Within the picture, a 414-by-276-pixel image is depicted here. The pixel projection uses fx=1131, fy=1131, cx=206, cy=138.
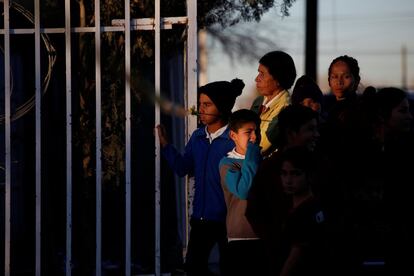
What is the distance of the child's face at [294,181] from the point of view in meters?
5.71

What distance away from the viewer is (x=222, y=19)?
8.40 meters

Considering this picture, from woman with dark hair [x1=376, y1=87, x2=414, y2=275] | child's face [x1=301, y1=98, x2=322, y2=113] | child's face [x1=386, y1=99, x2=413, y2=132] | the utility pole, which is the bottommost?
woman with dark hair [x1=376, y1=87, x2=414, y2=275]

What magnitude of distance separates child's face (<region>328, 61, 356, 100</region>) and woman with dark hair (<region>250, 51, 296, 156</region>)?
1.29ft

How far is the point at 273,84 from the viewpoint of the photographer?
6.88 m

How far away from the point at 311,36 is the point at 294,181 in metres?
9.85

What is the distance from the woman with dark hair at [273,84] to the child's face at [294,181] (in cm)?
108

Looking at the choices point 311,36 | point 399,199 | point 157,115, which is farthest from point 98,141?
point 311,36

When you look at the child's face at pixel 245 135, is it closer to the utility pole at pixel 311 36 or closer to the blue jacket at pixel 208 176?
the blue jacket at pixel 208 176

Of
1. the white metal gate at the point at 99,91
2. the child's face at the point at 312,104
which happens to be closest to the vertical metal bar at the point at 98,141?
the white metal gate at the point at 99,91

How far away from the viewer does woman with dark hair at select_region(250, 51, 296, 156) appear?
684 centimetres

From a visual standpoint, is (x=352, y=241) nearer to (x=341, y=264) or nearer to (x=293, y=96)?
(x=341, y=264)

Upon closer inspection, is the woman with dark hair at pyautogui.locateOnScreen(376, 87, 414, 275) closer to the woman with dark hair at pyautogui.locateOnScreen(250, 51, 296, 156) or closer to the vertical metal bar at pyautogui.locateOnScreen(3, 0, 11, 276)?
the woman with dark hair at pyautogui.locateOnScreen(250, 51, 296, 156)

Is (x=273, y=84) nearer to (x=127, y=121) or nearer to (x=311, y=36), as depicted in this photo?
(x=127, y=121)

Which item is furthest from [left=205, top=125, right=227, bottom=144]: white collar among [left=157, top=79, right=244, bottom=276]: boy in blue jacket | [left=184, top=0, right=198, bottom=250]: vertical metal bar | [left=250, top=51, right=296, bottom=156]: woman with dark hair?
[left=184, top=0, right=198, bottom=250]: vertical metal bar
